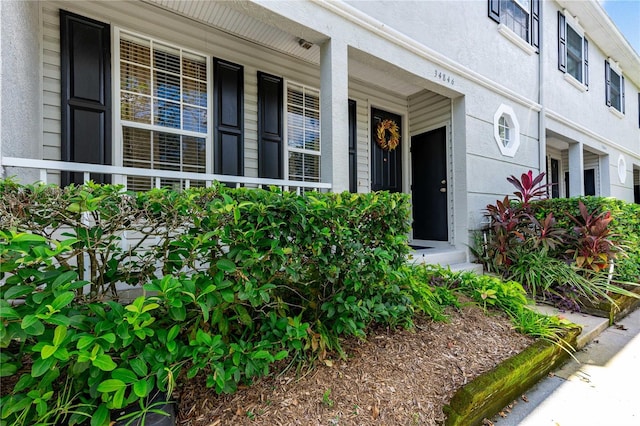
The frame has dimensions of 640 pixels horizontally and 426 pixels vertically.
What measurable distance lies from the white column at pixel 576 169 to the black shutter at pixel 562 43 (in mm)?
1772

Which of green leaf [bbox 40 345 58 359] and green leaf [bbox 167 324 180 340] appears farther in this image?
green leaf [bbox 167 324 180 340]

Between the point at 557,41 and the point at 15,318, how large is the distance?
8634mm

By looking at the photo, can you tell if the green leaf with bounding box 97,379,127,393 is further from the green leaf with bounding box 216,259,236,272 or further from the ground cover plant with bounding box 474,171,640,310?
the ground cover plant with bounding box 474,171,640,310

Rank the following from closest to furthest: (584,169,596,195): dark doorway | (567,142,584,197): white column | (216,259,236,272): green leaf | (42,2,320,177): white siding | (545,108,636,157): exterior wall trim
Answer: (216,259,236,272): green leaf < (42,2,320,177): white siding < (545,108,636,157): exterior wall trim < (567,142,584,197): white column < (584,169,596,195): dark doorway

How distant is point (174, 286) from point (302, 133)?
3.59 metres

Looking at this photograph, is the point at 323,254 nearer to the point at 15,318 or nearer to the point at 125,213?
the point at 125,213

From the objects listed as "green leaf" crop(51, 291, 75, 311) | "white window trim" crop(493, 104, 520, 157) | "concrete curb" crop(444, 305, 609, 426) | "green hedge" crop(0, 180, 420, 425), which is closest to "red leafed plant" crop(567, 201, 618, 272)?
"concrete curb" crop(444, 305, 609, 426)

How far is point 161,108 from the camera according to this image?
130 inches

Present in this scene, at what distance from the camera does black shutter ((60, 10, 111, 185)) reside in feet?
9.00

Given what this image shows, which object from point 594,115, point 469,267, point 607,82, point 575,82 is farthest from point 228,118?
point 607,82

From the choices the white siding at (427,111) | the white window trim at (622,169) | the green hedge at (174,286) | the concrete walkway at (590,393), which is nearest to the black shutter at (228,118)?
the green hedge at (174,286)

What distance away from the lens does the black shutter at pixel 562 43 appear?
5.99 meters

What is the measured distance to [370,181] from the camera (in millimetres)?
5012

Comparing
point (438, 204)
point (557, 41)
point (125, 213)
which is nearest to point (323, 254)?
point (125, 213)
